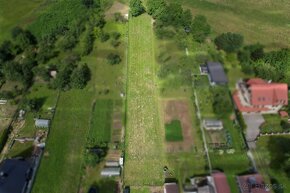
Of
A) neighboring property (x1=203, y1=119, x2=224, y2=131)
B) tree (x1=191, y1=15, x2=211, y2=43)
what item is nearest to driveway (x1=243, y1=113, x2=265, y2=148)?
neighboring property (x1=203, y1=119, x2=224, y2=131)

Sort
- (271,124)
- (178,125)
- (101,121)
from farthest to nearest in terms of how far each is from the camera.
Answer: (101,121)
(271,124)
(178,125)

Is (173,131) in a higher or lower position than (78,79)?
lower

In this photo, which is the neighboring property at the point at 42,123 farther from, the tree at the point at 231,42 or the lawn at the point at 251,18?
the lawn at the point at 251,18

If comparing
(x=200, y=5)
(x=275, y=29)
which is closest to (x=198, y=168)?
(x=275, y=29)

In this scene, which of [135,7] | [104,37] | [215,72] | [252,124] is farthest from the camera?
[135,7]

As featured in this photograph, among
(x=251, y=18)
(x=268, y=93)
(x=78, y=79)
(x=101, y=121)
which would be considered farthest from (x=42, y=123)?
(x=251, y=18)

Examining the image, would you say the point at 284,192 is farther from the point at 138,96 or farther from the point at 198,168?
the point at 138,96

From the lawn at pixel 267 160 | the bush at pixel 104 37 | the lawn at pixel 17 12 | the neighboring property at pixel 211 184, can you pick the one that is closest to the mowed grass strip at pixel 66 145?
the bush at pixel 104 37

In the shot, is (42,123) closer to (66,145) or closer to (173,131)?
(66,145)
